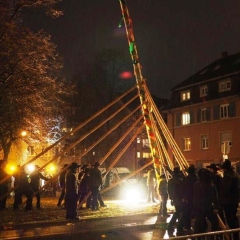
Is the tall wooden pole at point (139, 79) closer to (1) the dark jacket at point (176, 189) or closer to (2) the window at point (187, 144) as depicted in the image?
(1) the dark jacket at point (176, 189)

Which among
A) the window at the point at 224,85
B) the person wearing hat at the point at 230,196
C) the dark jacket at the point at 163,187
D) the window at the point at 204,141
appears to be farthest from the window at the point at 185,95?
the person wearing hat at the point at 230,196

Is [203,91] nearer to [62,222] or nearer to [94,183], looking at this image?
[94,183]

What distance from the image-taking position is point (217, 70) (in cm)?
4625

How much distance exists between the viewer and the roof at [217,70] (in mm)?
44094

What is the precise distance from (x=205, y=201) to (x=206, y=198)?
7cm

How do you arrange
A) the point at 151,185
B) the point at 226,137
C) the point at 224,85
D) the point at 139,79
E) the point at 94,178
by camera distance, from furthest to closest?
the point at 224,85
the point at 226,137
the point at 151,185
the point at 139,79
the point at 94,178

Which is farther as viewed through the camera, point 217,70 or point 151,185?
point 217,70

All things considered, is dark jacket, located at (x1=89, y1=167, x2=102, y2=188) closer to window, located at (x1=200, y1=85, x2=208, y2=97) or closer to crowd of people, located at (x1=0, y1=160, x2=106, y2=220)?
crowd of people, located at (x1=0, y1=160, x2=106, y2=220)

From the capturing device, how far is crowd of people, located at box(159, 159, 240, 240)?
10.8m

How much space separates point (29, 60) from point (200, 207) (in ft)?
39.9

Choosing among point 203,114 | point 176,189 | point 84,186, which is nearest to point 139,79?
point 84,186

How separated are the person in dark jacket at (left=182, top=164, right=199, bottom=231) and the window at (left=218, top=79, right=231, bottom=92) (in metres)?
32.0

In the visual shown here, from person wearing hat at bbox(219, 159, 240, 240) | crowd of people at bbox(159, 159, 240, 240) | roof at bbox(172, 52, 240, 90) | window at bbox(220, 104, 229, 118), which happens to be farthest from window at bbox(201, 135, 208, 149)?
person wearing hat at bbox(219, 159, 240, 240)

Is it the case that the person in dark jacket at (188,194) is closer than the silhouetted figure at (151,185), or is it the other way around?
the person in dark jacket at (188,194)
